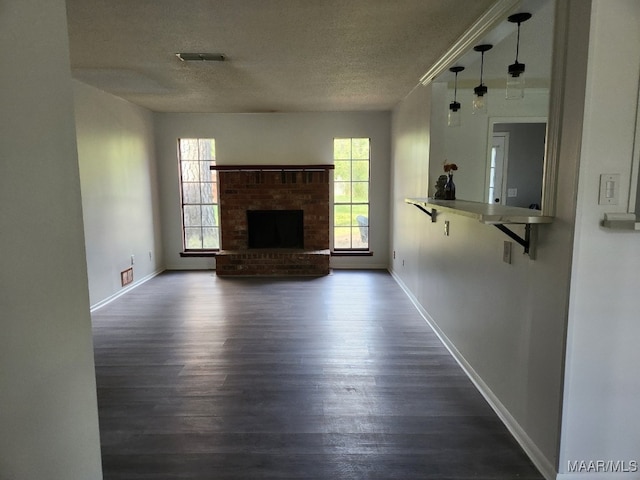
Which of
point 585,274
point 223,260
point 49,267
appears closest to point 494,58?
point 585,274

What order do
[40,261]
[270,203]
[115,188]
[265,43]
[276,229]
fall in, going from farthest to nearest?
[276,229]
[270,203]
[115,188]
[265,43]
[40,261]

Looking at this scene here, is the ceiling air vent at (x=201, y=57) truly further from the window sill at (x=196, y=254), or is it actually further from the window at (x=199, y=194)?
the window sill at (x=196, y=254)

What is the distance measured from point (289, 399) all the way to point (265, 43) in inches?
97.0

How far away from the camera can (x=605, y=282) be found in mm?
1647

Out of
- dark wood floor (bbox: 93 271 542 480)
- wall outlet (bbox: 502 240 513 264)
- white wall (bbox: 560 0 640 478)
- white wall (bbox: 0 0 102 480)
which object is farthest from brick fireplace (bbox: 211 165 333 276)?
white wall (bbox: 0 0 102 480)

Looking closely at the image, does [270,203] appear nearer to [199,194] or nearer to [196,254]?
[199,194]

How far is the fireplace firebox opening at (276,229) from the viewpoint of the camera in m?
6.21

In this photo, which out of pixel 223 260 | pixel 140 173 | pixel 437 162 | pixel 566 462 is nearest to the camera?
pixel 566 462

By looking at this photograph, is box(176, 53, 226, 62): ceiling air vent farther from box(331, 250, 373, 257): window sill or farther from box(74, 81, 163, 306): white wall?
box(331, 250, 373, 257): window sill

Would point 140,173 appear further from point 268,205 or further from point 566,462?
point 566,462

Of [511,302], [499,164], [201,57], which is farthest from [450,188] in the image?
[499,164]

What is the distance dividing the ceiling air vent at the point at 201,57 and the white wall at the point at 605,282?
8.38 feet

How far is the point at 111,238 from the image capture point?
466 centimetres

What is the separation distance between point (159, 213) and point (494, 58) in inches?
199
